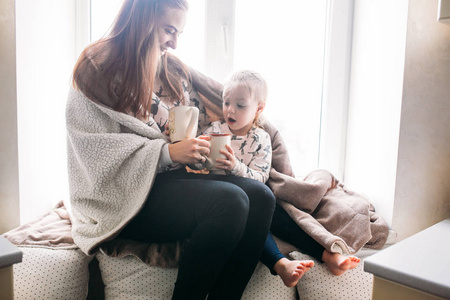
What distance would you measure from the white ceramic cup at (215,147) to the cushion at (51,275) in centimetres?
50

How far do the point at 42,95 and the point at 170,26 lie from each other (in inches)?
25.8

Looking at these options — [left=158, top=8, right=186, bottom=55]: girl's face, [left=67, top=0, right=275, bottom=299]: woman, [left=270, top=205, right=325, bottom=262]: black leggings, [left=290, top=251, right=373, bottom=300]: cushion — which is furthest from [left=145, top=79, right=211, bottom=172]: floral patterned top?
[left=290, top=251, right=373, bottom=300]: cushion

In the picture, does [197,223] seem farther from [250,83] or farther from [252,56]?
[252,56]

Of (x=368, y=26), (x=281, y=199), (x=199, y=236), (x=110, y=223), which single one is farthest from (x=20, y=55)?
(x=368, y=26)

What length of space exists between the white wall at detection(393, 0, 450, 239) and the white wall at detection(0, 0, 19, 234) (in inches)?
53.5

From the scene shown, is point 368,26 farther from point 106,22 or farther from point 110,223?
point 110,223

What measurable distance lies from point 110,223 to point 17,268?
29 cm

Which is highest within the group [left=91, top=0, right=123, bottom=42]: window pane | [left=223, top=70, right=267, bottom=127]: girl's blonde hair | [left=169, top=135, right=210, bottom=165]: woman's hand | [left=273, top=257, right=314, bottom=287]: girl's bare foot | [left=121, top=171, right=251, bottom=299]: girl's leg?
[left=91, top=0, right=123, bottom=42]: window pane

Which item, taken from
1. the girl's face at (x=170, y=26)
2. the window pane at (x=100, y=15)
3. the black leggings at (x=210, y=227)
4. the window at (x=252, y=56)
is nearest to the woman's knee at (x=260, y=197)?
→ the black leggings at (x=210, y=227)

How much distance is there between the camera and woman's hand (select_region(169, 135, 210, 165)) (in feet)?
3.17

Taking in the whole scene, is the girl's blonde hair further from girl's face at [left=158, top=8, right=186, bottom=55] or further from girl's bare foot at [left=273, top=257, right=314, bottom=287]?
girl's bare foot at [left=273, top=257, right=314, bottom=287]

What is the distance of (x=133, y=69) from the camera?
106 centimetres

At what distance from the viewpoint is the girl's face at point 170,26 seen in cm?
110

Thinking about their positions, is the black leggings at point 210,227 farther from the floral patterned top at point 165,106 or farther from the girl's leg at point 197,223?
the floral patterned top at point 165,106
